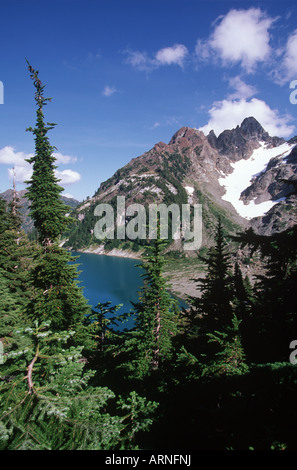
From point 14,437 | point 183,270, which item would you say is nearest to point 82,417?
point 14,437

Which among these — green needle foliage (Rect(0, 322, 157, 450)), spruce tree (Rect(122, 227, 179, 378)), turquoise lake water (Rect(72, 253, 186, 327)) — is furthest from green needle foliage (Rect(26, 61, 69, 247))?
turquoise lake water (Rect(72, 253, 186, 327))

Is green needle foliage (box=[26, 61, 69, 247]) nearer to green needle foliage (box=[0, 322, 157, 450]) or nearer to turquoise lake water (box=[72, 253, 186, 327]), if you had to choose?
green needle foliage (box=[0, 322, 157, 450])

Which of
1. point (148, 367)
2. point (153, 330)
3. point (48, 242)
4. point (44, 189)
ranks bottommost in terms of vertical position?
point (148, 367)

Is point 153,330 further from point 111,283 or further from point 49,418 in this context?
point 111,283

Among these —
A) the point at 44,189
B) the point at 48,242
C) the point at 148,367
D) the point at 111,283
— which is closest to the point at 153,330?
the point at 148,367

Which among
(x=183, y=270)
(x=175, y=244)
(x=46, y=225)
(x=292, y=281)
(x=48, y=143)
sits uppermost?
(x=48, y=143)

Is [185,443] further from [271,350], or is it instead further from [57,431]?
[57,431]

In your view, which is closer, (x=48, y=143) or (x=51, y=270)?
(x=51, y=270)

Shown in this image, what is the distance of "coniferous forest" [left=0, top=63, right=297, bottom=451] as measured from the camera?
386 centimetres

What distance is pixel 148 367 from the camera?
14078mm

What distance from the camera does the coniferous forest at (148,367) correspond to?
12.7ft

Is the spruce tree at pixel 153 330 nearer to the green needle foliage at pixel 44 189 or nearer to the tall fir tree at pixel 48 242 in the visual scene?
the tall fir tree at pixel 48 242
